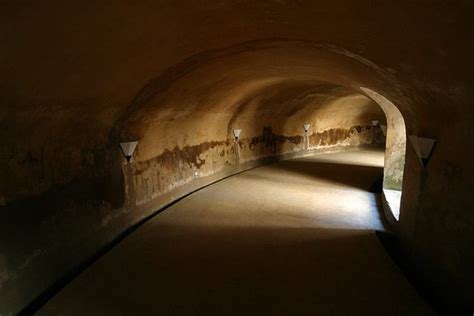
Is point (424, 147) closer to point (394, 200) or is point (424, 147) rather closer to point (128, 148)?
point (394, 200)

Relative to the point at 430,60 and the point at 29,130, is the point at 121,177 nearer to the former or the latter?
the point at 29,130

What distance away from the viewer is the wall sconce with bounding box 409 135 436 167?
4164 millimetres

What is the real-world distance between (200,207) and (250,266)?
127 inches

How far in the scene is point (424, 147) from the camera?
430 cm

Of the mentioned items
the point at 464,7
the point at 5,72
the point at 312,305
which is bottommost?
the point at 312,305

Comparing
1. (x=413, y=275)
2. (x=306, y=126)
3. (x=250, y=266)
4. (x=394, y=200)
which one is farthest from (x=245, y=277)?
(x=306, y=126)

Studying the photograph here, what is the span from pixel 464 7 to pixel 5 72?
3.76 meters

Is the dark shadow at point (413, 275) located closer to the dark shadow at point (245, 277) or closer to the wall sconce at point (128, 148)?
the dark shadow at point (245, 277)

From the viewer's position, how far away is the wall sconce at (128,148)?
609 centimetres

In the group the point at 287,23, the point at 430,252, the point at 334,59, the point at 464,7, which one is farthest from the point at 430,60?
the point at 430,252

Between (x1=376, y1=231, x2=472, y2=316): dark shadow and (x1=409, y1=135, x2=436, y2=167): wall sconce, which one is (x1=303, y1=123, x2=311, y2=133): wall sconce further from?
(x1=409, y1=135, x2=436, y2=167): wall sconce

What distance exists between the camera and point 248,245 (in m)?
5.50

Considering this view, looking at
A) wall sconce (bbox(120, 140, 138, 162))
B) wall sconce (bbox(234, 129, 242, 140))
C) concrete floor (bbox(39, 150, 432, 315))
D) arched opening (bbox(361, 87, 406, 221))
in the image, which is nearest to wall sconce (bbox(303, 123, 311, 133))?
wall sconce (bbox(234, 129, 242, 140))

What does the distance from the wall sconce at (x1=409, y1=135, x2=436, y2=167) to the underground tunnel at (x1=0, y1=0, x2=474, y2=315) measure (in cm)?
3
